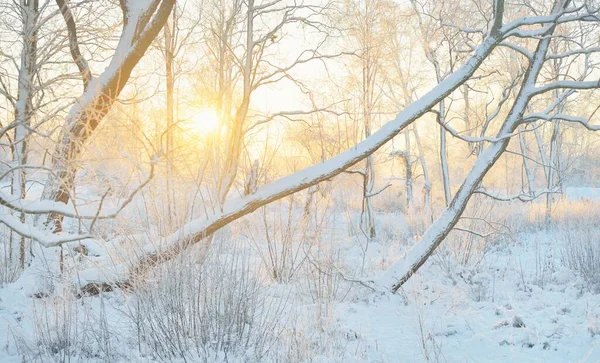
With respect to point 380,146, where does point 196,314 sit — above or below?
below

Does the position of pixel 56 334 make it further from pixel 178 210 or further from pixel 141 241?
pixel 178 210

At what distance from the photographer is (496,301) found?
206 inches

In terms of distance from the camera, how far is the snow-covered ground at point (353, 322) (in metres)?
3.48

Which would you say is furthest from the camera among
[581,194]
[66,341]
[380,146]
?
[581,194]

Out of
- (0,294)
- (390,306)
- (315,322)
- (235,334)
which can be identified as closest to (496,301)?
(390,306)

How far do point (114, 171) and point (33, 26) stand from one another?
9.59ft

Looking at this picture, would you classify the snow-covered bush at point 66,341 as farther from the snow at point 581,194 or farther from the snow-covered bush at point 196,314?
the snow at point 581,194

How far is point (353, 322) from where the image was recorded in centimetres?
445

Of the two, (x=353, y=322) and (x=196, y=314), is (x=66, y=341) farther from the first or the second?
(x=353, y=322)

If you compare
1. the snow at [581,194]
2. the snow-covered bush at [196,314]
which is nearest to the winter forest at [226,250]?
the snow-covered bush at [196,314]

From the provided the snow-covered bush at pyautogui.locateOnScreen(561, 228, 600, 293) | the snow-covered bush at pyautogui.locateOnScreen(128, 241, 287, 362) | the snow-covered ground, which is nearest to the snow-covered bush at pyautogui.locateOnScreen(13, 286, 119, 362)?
the snow-covered ground

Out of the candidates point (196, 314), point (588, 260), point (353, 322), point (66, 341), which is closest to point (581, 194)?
point (588, 260)

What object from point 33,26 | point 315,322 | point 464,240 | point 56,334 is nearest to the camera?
point 56,334

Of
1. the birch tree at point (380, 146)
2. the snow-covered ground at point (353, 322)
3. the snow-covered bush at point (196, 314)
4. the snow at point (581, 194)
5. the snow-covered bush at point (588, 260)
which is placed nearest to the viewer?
the snow-covered bush at point (196, 314)
